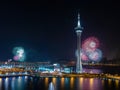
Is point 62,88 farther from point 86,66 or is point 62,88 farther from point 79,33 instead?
point 86,66

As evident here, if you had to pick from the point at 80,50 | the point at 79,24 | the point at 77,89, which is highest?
the point at 79,24

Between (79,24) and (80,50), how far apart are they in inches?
126

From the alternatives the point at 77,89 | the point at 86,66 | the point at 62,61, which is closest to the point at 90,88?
the point at 77,89

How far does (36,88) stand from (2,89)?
2.54 m

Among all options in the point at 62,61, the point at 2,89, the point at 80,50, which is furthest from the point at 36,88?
the point at 62,61

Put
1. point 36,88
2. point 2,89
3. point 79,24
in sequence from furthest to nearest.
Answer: point 79,24, point 36,88, point 2,89

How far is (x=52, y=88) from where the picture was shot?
76.2 feet

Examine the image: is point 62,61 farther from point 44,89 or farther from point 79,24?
point 44,89

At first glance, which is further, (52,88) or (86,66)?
(86,66)

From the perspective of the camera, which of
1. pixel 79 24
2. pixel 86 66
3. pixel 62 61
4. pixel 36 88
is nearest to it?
pixel 36 88

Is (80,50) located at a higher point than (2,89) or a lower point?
higher

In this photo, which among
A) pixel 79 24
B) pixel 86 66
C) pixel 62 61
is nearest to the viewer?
pixel 79 24

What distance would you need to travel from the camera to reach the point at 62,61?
71562 millimetres

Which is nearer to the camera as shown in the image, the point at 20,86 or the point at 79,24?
the point at 20,86
